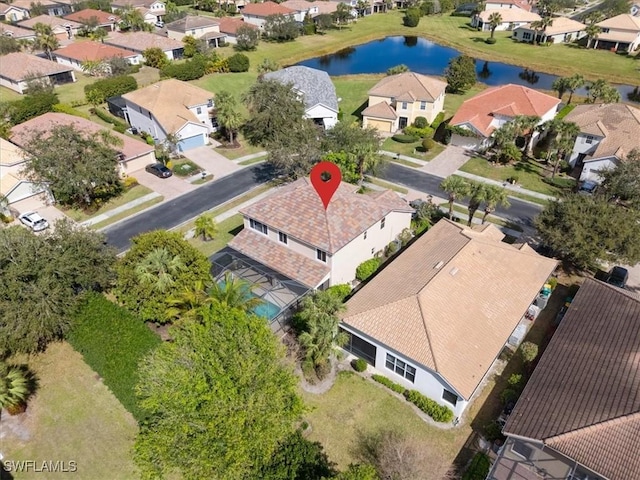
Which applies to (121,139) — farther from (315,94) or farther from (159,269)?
(159,269)

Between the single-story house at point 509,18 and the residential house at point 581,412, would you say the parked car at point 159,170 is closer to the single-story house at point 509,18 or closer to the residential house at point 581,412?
the residential house at point 581,412

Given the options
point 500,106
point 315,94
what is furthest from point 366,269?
point 315,94

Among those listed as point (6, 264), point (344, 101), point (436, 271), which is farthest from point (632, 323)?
point (344, 101)

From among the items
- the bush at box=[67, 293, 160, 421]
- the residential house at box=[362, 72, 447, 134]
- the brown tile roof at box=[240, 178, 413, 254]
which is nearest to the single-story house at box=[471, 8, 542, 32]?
the residential house at box=[362, 72, 447, 134]

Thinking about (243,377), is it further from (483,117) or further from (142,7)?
(142,7)

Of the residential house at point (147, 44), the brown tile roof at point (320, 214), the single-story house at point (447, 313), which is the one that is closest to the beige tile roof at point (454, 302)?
the single-story house at point (447, 313)

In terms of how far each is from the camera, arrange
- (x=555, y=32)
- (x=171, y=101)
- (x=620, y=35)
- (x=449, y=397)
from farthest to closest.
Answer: (x=555, y=32) < (x=620, y=35) < (x=171, y=101) < (x=449, y=397)
